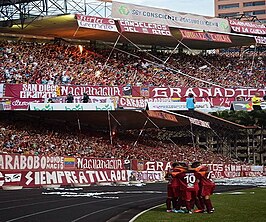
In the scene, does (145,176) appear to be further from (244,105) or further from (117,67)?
(117,67)

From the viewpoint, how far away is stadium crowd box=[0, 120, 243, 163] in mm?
40375

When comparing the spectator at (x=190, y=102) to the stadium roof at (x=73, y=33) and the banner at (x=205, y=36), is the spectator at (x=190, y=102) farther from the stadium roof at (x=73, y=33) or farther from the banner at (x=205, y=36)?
the banner at (x=205, y=36)

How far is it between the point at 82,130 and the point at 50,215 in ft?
98.2

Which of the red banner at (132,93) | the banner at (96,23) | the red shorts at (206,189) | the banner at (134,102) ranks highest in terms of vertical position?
the banner at (96,23)

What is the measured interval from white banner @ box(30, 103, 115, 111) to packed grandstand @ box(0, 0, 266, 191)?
7 centimetres

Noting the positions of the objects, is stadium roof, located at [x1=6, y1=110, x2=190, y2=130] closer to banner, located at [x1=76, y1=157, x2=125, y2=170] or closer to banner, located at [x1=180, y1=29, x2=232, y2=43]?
banner, located at [x1=76, y1=157, x2=125, y2=170]

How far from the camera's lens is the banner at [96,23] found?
147 ft

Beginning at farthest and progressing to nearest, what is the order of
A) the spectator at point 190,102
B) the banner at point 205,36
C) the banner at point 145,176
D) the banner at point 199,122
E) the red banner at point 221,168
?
the banner at point 205,36
the banner at point 199,122
the spectator at point 190,102
the red banner at point 221,168
the banner at point 145,176

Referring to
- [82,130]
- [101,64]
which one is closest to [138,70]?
[101,64]

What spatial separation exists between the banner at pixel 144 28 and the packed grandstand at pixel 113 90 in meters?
0.40

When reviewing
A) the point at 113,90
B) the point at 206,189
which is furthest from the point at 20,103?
the point at 206,189

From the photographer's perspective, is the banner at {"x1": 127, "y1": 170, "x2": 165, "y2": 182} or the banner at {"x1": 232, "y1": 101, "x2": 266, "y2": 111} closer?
the banner at {"x1": 127, "y1": 170, "x2": 165, "y2": 182}

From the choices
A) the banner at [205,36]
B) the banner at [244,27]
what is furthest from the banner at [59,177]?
the banner at [244,27]

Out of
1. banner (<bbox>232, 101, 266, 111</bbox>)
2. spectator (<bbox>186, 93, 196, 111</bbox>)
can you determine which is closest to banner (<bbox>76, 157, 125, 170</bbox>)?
spectator (<bbox>186, 93, 196, 111</bbox>)
